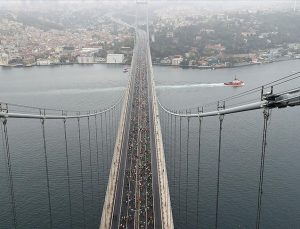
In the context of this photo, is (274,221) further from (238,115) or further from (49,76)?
(49,76)

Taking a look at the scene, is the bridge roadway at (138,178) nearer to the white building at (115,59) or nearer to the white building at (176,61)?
the white building at (176,61)

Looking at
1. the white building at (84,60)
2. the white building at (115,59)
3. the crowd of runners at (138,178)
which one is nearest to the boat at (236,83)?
the crowd of runners at (138,178)

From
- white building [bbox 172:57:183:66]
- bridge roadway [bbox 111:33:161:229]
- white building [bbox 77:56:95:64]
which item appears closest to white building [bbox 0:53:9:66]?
white building [bbox 77:56:95:64]

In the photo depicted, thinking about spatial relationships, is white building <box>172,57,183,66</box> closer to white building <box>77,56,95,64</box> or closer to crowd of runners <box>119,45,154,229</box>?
white building <box>77,56,95,64</box>

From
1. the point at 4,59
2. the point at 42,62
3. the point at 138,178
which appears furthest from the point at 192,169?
the point at 4,59

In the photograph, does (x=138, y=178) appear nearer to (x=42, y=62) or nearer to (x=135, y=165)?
(x=135, y=165)
